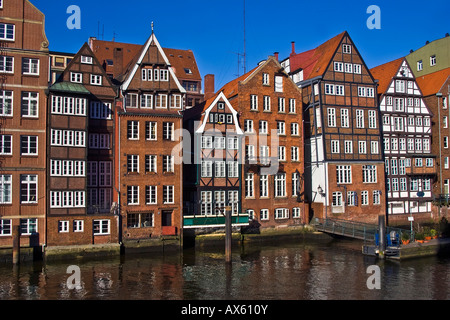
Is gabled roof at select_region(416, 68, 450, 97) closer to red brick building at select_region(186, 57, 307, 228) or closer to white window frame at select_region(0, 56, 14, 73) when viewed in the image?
red brick building at select_region(186, 57, 307, 228)

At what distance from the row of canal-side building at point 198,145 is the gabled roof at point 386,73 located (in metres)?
0.20

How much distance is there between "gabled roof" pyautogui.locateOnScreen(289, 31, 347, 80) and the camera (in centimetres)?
4748

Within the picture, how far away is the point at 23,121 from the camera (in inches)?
1339

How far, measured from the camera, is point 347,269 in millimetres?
31125

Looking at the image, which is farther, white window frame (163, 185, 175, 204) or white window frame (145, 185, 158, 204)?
white window frame (163, 185, 175, 204)

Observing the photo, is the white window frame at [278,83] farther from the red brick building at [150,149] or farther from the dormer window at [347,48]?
the red brick building at [150,149]

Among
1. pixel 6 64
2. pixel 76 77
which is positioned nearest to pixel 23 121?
pixel 6 64

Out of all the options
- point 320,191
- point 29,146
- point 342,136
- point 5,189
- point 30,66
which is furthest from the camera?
point 342,136

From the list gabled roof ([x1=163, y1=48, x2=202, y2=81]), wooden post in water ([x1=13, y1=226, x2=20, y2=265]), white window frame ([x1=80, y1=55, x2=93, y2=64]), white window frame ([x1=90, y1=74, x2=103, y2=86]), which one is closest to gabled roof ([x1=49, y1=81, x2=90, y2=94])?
white window frame ([x1=90, y1=74, x2=103, y2=86])

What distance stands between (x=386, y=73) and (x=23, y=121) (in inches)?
1595

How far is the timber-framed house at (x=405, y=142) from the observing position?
5069cm

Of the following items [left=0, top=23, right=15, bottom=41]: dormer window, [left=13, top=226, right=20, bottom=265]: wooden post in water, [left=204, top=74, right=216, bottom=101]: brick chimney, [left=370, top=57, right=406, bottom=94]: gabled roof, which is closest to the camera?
[left=13, top=226, right=20, bottom=265]: wooden post in water

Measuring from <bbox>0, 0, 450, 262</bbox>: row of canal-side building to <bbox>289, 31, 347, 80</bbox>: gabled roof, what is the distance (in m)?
0.22

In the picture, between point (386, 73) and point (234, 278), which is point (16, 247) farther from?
point (386, 73)
